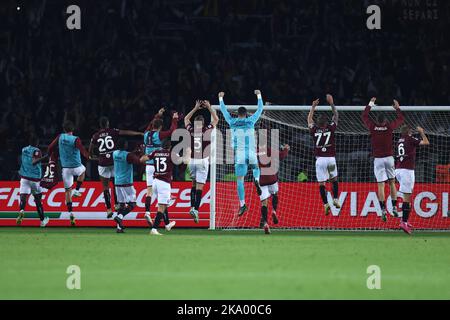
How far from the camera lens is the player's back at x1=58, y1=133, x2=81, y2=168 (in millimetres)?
22547

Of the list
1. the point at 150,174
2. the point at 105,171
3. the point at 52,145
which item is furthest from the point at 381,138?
the point at 52,145

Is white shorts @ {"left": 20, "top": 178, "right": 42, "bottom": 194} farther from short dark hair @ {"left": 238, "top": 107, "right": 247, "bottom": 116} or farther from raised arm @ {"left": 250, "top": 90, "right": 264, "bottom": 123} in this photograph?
raised arm @ {"left": 250, "top": 90, "right": 264, "bottom": 123}

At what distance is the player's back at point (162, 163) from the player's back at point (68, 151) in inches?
174

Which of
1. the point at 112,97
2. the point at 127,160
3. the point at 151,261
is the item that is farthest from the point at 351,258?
the point at 112,97

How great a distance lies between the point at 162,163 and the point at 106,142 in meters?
3.26

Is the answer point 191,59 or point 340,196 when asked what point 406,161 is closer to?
point 340,196

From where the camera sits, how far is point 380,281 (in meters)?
10.8

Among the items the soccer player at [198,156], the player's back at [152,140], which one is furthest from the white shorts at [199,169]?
the player's back at [152,140]

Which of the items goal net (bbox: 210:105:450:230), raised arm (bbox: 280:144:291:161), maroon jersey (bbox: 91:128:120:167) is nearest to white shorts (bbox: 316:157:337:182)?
raised arm (bbox: 280:144:291:161)

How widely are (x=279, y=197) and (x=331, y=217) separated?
135 cm

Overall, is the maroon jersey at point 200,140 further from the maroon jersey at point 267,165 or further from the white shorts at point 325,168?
the white shorts at point 325,168

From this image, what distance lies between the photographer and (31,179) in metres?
22.8

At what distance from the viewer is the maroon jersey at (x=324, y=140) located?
70.2ft

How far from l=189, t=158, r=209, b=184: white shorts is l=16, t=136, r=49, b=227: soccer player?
3851 millimetres
